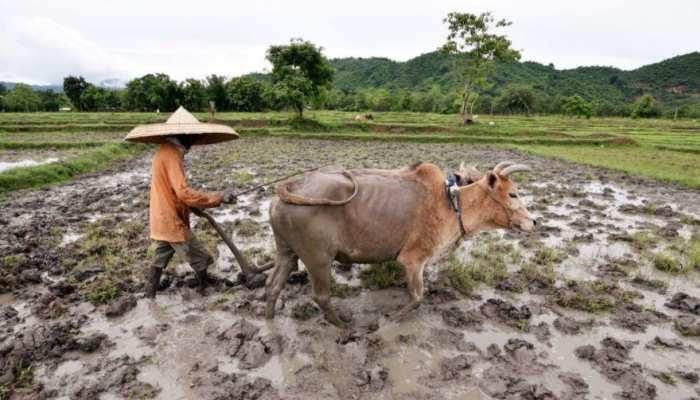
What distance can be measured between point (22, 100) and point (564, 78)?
106 m

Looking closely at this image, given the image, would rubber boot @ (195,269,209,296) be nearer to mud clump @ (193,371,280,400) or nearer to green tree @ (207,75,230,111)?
mud clump @ (193,371,280,400)

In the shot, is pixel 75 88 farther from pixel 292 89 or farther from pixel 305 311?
pixel 305 311

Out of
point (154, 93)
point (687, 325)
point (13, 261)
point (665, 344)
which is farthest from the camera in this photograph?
point (154, 93)

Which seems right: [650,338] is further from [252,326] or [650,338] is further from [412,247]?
[252,326]

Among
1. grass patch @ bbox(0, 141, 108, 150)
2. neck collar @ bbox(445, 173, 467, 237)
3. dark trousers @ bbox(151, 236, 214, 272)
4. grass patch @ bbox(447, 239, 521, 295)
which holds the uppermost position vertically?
neck collar @ bbox(445, 173, 467, 237)

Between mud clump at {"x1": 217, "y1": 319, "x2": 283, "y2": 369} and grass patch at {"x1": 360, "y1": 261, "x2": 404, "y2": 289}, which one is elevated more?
grass patch at {"x1": 360, "y1": 261, "x2": 404, "y2": 289}

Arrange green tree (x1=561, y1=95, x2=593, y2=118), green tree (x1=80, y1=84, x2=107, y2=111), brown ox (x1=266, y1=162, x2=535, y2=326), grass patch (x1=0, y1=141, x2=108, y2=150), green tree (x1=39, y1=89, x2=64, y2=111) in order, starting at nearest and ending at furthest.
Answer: brown ox (x1=266, y1=162, x2=535, y2=326) < grass patch (x1=0, y1=141, x2=108, y2=150) < green tree (x1=80, y1=84, x2=107, y2=111) < green tree (x1=561, y1=95, x2=593, y2=118) < green tree (x1=39, y1=89, x2=64, y2=111)

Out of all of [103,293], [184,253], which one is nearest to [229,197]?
[184,253]

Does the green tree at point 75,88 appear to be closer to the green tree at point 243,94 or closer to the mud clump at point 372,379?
the green tree at point 243,94

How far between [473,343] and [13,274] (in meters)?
5.90

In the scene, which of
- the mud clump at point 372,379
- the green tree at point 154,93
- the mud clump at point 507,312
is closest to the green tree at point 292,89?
the mud clump at point 507,312

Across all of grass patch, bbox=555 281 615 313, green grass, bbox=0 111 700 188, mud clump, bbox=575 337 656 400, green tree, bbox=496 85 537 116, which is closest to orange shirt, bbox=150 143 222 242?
mud clump, bbox=575 337 656 400

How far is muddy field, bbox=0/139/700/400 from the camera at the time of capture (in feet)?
11.9

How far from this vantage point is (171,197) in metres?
4.73
